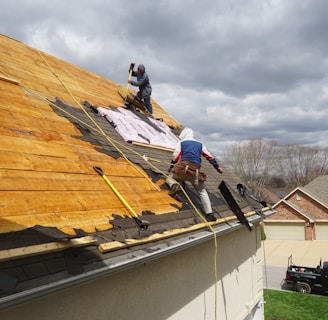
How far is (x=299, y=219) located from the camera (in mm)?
27406

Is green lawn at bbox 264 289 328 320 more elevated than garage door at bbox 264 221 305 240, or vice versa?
garage door at bbox 264 221 305 240

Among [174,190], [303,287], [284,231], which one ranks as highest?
[174,190]

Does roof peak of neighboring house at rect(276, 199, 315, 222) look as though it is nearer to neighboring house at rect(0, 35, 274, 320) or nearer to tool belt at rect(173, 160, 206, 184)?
neighboring house at rect(0, 35, 274, 320)

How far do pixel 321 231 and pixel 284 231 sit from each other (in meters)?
3.07

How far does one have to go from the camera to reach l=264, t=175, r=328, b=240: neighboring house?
27.1 m

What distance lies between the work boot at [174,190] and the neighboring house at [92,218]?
106 mm

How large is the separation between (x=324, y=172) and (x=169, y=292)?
65867mm

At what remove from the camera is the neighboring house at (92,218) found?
8.48 feet

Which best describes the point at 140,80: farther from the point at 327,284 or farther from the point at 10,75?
the point at 327,284

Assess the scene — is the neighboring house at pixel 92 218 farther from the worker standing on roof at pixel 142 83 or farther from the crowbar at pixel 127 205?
the worker standing on roof at pixel 142 83

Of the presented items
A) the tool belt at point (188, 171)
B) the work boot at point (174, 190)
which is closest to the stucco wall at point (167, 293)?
the work boot at point (174, 190)

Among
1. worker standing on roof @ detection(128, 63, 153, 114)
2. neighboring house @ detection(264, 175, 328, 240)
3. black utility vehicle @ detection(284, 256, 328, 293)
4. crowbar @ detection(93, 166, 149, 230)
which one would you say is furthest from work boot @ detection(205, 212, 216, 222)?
neighboring house @ detection(264, 175, 328, 240)

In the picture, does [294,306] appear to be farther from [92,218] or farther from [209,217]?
[92,218]

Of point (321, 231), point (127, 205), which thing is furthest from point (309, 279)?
point (127, 205)
